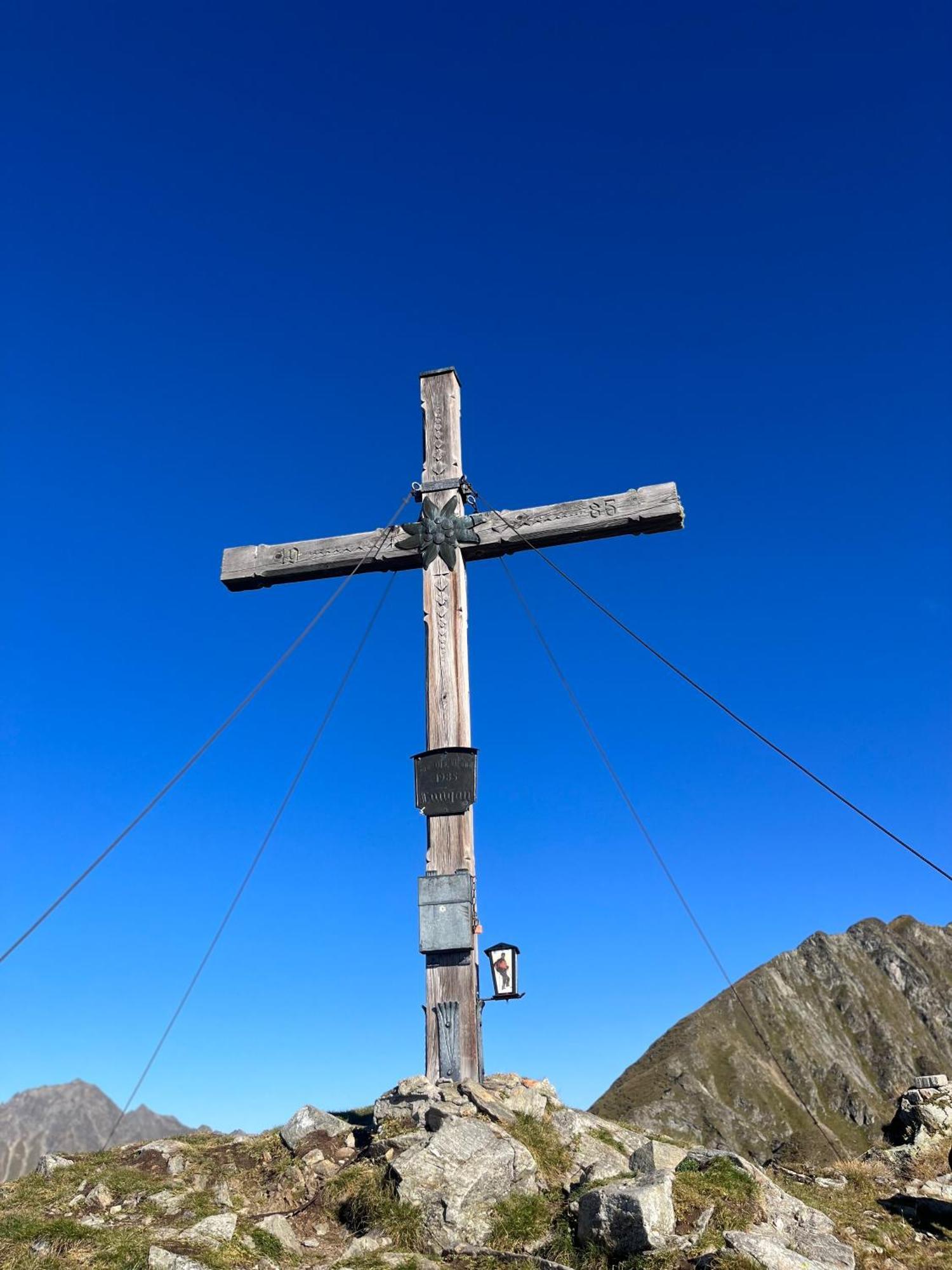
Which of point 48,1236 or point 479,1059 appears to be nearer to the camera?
point 48,1236

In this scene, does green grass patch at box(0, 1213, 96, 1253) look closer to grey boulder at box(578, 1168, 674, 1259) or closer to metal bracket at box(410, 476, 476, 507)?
grey boulder at box(578, 1168, 674, 1259)

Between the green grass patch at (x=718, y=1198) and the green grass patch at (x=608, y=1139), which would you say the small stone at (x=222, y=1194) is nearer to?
the green grass patch at (x=608, y=1139)

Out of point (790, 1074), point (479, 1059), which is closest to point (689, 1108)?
point (790, 1074)

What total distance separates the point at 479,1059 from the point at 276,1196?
2.80m

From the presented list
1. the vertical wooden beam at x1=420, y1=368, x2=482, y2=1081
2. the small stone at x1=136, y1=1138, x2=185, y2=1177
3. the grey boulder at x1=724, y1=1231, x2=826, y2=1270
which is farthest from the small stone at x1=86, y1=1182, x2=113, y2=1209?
the grey boulder at x1=724, y1=1231, x2=826, y2=1270

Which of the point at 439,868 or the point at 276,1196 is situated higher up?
the point at 439,868

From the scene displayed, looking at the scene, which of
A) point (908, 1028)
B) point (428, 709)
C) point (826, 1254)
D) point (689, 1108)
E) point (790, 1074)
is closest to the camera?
point (826, 1254)

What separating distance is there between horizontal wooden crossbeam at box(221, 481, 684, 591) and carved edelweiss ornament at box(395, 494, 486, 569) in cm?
12

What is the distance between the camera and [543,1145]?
10.3 m

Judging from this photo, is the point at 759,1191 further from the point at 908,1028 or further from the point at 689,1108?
the point at 908,1028

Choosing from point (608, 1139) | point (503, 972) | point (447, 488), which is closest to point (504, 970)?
point (503, 972)

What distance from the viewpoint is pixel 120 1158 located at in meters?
11.4

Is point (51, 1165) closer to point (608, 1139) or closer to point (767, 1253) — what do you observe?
point (608, 1139)

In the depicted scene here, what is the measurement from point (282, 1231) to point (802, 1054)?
7238 inches
